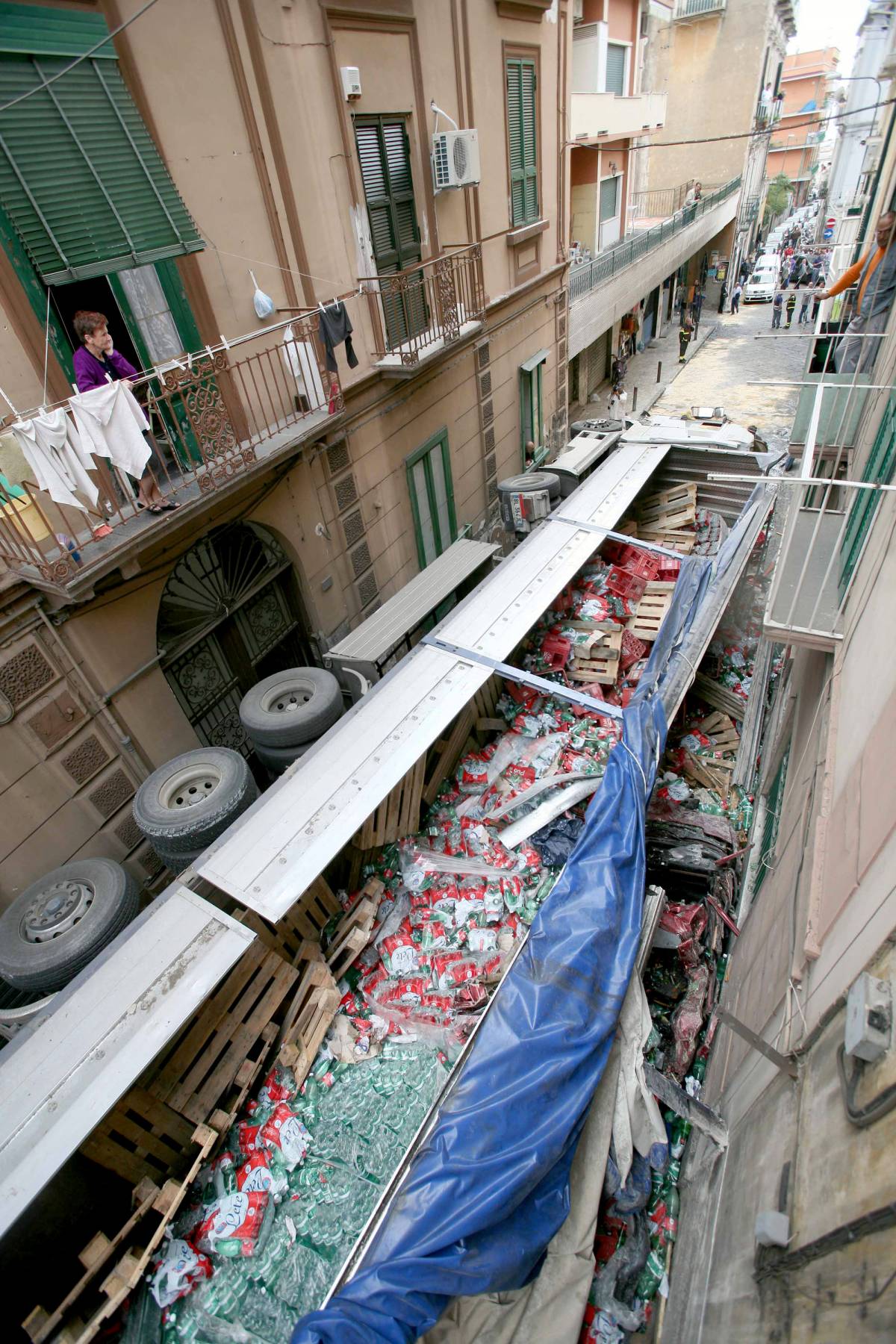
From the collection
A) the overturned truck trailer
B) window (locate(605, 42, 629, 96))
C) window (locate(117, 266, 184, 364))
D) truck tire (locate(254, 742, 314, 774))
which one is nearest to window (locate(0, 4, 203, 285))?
window (locate(117, 266, 184, 364))

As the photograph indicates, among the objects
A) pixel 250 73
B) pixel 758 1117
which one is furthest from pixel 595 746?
pixel 250 73

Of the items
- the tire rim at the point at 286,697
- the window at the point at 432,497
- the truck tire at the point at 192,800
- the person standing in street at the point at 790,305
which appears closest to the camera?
Answer: the truck tire at the point at 192,800

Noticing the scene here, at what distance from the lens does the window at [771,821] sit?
17.4 feet

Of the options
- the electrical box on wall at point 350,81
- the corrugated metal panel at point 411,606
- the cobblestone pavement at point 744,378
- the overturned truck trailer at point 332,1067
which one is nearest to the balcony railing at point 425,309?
the electrical box on wall at point 350,81

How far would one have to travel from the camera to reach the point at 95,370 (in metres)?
4.69

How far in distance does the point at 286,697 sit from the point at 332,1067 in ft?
10.4

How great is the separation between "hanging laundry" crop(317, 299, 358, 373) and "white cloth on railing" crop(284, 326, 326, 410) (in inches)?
6.0

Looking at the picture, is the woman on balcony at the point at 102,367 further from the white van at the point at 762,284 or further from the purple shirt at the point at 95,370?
the white van at the point at 762,284

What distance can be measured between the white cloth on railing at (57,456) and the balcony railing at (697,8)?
37.4 m

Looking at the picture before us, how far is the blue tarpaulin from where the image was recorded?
9.40ft

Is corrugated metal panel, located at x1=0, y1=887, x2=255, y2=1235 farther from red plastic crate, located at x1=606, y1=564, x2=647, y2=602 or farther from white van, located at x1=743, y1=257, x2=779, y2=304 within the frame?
white van, located at x1=743, y1=257, x2=779, y2=304

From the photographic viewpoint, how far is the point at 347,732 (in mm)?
5043

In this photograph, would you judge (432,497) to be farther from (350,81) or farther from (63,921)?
(63,921)

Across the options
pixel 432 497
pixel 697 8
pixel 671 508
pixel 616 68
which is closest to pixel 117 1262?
pixel 432 497
